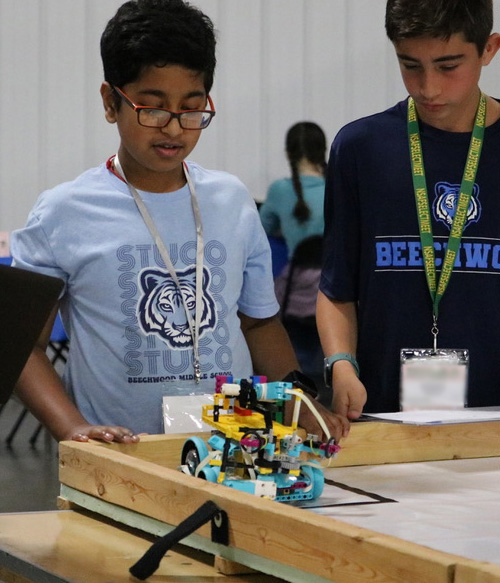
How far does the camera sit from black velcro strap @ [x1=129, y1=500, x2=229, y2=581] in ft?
4.17

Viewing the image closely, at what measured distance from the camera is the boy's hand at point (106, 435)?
1.65 m

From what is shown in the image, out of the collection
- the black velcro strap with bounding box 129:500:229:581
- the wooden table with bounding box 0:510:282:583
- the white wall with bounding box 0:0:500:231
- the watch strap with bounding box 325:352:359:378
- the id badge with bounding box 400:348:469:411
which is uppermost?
the white wall with bounding box 0:0:500:231

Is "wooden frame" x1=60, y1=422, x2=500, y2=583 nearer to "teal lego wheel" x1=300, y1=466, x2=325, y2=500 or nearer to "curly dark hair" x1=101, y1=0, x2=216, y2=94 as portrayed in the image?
"teal lego wheel" x1=300, y1=466, x2=325, y2=500

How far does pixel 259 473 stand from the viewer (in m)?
1.44

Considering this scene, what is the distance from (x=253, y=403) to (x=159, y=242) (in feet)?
1.65

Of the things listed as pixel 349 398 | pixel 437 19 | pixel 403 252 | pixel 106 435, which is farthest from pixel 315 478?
pixel 437 19

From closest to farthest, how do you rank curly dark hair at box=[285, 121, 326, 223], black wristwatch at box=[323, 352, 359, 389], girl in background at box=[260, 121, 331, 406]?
black wristwatch at box=[323, 352, 359, 389]
girl in background at box=[260, 121, 331, 406]
curly dark hair at box=[285, 121, 326, 223]

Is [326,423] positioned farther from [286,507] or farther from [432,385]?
[286,507]

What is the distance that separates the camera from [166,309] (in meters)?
1.87

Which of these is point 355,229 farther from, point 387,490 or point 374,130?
point 387,490

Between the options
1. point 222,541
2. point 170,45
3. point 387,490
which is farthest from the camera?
point 170,45

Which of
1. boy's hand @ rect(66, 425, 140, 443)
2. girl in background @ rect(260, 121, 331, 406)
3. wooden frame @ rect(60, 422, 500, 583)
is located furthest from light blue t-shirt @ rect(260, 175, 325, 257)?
boy's hand @ rect(66, 425, 140, 443)

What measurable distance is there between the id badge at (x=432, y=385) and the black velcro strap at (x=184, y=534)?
655mm

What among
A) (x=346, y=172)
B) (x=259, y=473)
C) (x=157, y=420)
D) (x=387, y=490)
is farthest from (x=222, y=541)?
(x=346, y=172)
